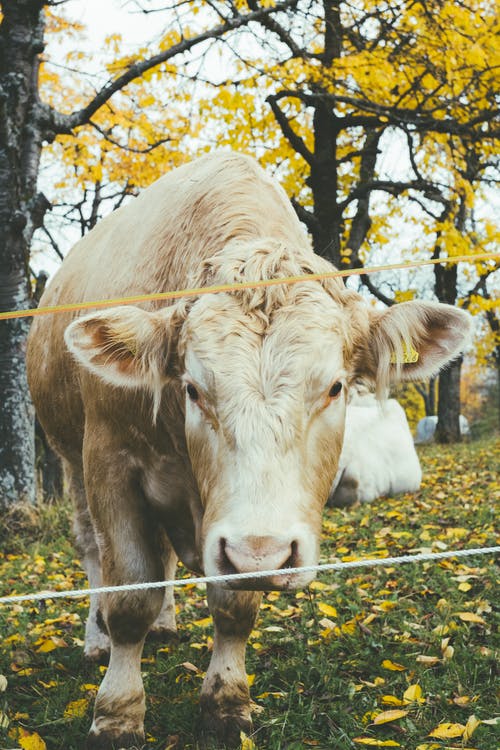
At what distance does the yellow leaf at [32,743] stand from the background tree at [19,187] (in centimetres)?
450

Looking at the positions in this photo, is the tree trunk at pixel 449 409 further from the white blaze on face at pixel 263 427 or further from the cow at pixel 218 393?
the white blaze on face at pixel 263 427

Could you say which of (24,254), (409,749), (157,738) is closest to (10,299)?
(24,254)

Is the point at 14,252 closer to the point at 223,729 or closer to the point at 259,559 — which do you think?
the point at 223,729

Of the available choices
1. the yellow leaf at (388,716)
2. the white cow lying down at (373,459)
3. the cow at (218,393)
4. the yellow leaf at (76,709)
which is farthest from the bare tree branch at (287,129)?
the yellow leaf at (388,716)

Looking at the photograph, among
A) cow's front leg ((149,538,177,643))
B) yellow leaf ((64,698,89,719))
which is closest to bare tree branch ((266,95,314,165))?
cow's front leg ((149,538,177,643))

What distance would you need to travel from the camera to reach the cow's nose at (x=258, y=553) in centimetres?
200

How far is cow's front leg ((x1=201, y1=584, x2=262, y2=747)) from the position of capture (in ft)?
9.61

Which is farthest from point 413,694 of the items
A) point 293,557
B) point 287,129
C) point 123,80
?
point 287,129

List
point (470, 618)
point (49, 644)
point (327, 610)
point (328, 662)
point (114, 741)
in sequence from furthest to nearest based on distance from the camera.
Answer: point (327, 610)
point (49, 644)
point (470, 618)
point (328, 662)
point (114, 741)

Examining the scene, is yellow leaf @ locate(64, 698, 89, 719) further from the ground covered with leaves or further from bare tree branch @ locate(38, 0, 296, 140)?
bare tree branch @ locate(38, 0, 296, 140)

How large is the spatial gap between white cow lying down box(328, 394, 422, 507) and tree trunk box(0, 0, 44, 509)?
340 cm

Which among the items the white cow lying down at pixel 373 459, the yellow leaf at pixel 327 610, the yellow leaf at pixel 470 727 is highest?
the white cow lying down at pixel 373 459

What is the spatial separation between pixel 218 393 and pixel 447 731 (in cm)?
161

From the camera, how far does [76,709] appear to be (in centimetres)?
323
